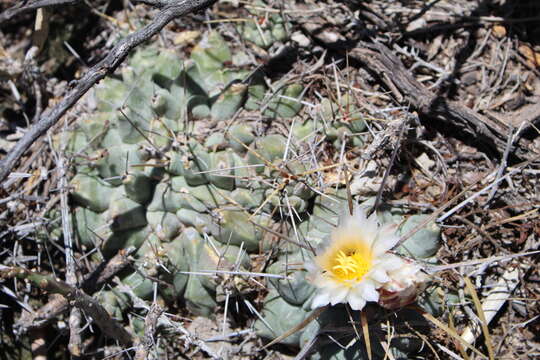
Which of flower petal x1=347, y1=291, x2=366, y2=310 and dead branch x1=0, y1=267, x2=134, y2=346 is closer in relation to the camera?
flower petal x1=347, y1=291, x2=366, y2=310

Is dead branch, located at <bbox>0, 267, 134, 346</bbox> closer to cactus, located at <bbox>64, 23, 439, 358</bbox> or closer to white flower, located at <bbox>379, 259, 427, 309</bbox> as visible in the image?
cactus, located at <bbox>64, 23, 439, 358</bbox>

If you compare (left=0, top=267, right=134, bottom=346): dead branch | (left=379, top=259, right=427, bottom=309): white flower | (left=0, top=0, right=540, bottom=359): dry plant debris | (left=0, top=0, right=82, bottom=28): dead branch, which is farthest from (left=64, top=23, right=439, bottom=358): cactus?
(left=0, top=0, right=82, bottom=28): dead branch

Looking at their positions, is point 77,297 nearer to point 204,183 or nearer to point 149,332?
point 149,332

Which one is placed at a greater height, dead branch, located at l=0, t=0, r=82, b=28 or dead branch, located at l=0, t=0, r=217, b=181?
dead branch, located at l=0, t=0, r=82, b=28

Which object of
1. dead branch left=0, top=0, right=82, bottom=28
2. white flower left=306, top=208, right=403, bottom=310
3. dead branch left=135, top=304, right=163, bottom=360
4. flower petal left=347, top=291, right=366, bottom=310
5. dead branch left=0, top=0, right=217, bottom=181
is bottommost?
dead branch left=135, top=304, right=163, bottom=360

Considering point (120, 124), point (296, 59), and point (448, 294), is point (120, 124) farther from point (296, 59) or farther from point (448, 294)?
point (448, 294)

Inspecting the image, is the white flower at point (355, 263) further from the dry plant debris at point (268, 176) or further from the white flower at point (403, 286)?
the dry plant debris at point (268, 176)
